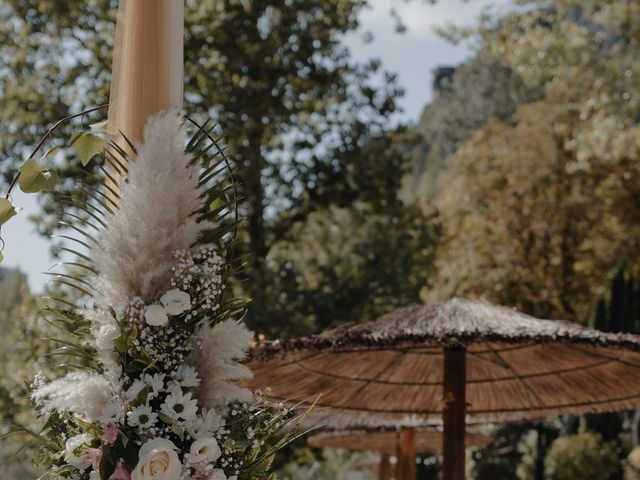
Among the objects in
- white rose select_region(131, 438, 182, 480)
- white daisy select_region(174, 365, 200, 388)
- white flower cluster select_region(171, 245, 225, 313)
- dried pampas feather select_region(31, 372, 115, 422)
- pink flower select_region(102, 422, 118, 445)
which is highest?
white flower cluster select_region(171, 245, 225, 313)

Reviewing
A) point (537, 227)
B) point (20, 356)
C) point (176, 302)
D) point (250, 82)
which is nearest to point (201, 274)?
point (176, 302)

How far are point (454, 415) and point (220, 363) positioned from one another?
13.8ft

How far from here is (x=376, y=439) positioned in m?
12.7

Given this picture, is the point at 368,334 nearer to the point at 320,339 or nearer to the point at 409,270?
the point at 320,339

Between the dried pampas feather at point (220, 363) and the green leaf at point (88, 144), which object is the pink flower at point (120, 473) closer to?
the dried pampas feather at point (220, 363)

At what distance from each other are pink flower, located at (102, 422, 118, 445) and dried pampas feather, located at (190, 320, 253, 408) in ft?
0.68

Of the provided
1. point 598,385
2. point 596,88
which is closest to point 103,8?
point 596,88

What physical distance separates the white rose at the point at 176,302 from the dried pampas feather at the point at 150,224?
0.05 metres

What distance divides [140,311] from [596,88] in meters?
11.3

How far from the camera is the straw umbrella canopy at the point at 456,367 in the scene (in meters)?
5.43

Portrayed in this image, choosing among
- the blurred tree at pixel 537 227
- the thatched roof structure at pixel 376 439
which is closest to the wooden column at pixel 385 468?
the thatched roof structure at pixel 376 439

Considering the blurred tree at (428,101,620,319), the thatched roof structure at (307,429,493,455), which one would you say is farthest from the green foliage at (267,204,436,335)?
the blurred tree at (428,101,620,319)

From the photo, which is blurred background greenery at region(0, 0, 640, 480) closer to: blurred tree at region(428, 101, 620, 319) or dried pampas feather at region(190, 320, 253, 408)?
blurred tree at region(428, 101, 620, 319)

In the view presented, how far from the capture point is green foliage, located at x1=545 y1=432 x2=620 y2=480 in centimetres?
1775
